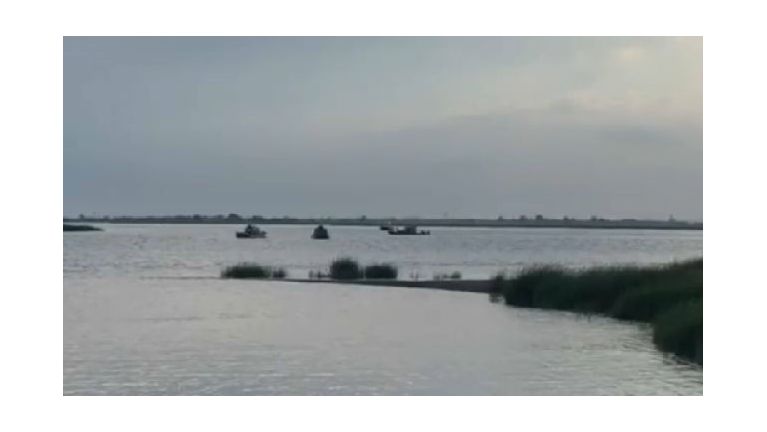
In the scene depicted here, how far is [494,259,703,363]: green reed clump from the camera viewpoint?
22188mm

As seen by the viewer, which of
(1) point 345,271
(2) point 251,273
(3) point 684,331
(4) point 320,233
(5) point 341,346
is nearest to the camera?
(3) point 684,331

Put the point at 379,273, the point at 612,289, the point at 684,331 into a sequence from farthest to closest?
1. the point at 379,273
2. the point at 612,289
3. the point at 684,331

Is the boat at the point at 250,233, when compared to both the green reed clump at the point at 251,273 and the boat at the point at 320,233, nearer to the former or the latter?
the boat at the point at 320,233

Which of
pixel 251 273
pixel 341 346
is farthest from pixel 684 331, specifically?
pixel 251 273

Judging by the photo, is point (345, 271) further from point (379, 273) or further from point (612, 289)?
point (612, 289)

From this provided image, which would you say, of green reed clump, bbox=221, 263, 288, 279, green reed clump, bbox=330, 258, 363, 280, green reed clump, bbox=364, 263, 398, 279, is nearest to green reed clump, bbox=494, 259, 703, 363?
green reed clump, bbox=364, 263, 398, 279

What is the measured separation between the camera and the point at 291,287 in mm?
33688

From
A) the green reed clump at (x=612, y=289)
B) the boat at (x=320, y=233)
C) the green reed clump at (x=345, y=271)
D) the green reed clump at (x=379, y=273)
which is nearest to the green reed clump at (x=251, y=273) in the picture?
the green reed clump at (x=345, y=271)

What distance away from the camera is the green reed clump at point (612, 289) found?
22.2 m

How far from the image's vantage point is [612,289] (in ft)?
83.4
